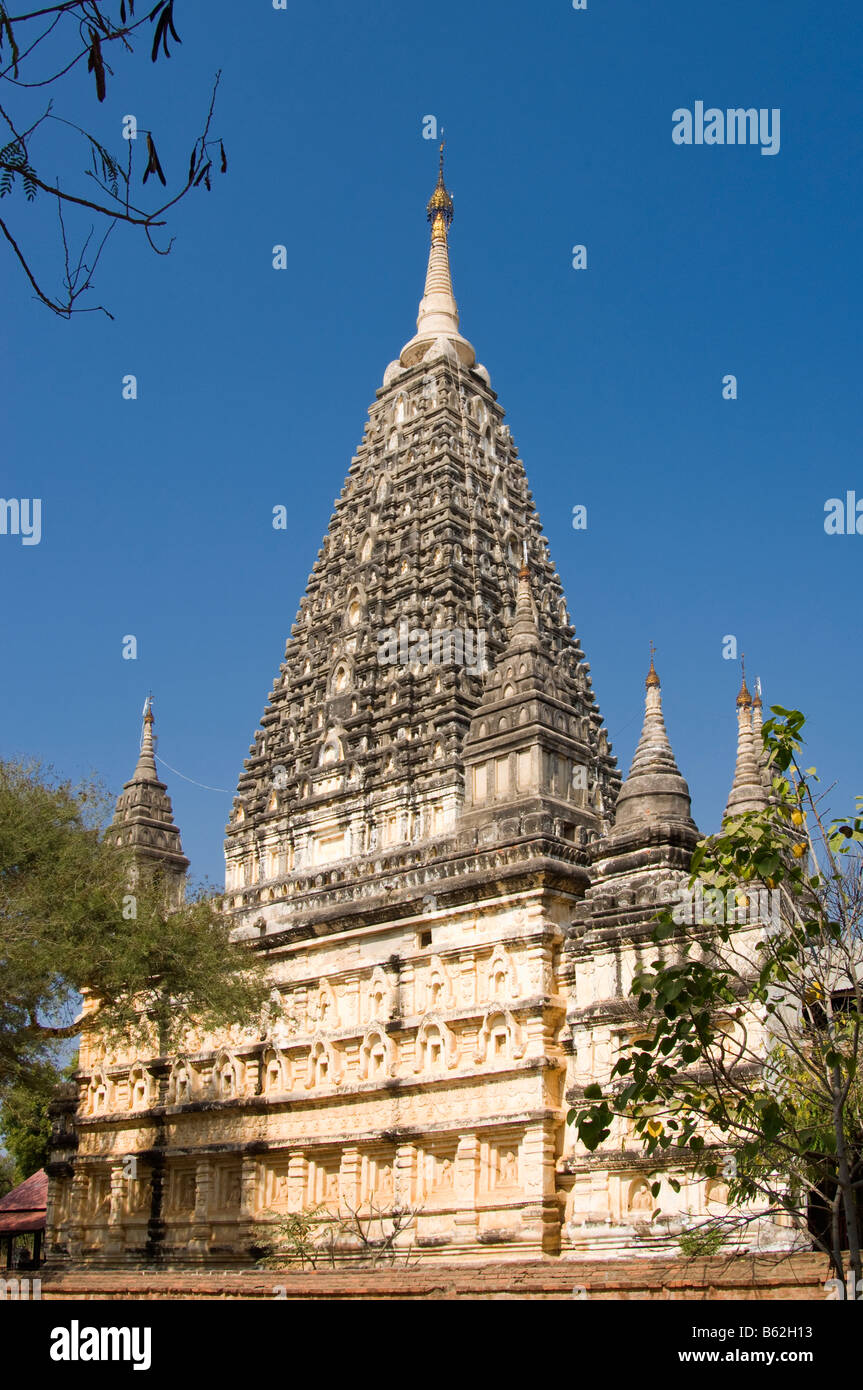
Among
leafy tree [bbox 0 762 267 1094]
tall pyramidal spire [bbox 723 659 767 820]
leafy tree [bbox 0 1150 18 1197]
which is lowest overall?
leafy tree [bbox 0 1150 18 1197]

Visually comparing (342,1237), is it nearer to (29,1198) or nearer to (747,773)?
(747,773)

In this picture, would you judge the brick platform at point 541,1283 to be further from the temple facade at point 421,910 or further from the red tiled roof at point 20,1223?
the red tiled roof at point 20,1223

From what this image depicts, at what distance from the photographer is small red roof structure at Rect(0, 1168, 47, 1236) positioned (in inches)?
1774

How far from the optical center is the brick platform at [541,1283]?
14391mm

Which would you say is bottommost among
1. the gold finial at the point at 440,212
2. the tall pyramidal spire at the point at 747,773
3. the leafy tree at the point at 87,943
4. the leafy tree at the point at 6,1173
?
the leafy tree at the point at 6,1173

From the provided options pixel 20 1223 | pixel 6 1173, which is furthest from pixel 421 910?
pixel 6 1173

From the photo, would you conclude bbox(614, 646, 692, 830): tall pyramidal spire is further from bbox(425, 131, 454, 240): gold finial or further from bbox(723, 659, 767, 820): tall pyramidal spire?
bbox(425, 131, 454, 240): gold finial

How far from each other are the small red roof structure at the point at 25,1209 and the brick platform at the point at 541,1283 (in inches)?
990

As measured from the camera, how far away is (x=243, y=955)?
34.4 m

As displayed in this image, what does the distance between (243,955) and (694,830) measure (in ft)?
40.9

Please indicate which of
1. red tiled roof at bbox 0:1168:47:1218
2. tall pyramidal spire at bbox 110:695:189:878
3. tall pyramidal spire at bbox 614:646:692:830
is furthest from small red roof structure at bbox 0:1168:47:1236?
tall pyramidal spire at bbox 614:646:692:830

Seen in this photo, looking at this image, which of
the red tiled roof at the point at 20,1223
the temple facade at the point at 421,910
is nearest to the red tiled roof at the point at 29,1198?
the red tiled roof at the point at 20,1223

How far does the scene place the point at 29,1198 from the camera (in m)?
48.0

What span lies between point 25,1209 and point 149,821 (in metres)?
14.6
